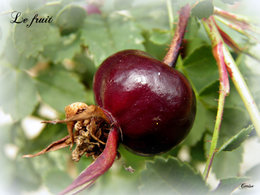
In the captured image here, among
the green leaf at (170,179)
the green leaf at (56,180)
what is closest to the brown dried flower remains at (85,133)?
the green leaf at (170,179)

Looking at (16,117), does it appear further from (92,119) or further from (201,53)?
(201,53)

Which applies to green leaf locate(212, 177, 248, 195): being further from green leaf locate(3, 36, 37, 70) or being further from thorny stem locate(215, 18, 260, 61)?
green leaf locate(3, 36, 37, 70)

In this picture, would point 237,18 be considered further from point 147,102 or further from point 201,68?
point 147,102

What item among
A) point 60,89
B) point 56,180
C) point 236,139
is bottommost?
point 56,180

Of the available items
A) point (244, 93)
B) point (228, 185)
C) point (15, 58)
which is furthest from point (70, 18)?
point (228, 185)

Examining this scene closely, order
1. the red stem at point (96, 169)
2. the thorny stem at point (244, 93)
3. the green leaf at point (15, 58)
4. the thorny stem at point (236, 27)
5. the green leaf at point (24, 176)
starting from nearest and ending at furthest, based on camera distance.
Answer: the red stem at point (96, 169)
the thorny stem at point (244, 93)
the thorny stem at point (236, 27)
the green leaf at point (15, 58)
the green leaf at point (24, 176)

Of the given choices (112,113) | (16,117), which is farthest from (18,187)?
(112,113)

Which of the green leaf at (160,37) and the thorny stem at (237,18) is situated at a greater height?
the thorny stem at (237,18)

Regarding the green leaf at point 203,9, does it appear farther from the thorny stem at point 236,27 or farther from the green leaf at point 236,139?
the green leaf at point 236,139
